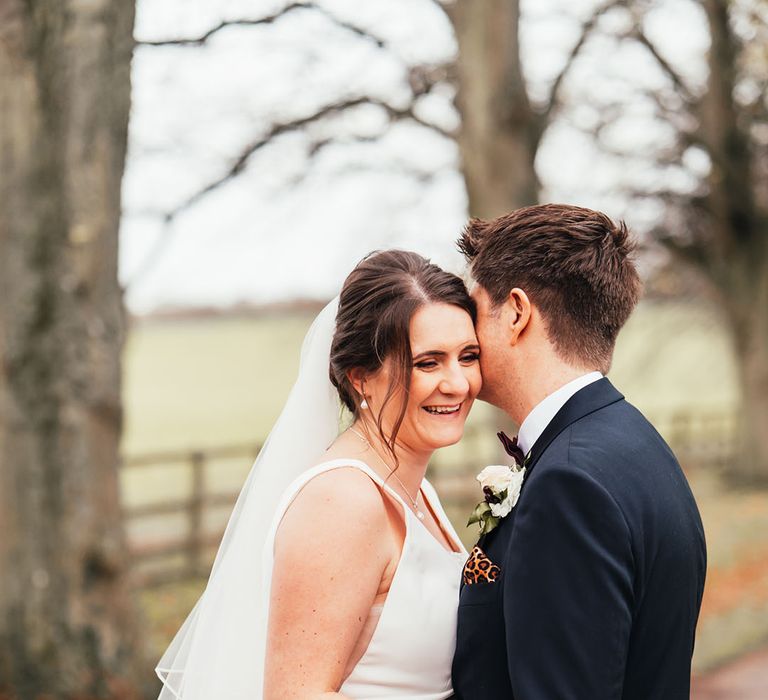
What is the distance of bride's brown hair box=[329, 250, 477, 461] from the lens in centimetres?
275

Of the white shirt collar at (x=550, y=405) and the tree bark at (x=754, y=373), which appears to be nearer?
the white shirt collar at (x=550, y=405)

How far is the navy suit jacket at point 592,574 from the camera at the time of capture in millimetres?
2193

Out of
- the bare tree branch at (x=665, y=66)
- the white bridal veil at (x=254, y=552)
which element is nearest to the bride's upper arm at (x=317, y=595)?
the white bridal veil at (x=254, y=552)

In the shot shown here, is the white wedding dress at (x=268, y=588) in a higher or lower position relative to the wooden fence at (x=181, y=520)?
higher

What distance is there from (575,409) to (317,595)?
81 cm

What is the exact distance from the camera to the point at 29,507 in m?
5.99

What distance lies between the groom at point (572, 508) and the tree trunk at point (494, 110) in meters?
6.64

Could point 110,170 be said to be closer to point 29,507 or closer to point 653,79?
point 29,507

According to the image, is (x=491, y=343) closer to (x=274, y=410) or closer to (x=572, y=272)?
(x=572, y=272)

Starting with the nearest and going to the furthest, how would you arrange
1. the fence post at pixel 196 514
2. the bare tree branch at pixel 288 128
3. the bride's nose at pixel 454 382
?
the bride's nose at pixel 454 382 < the bare tree branch at pixel 288 128 < the fence post at pixel 196 514

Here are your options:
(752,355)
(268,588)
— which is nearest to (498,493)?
(268,588)

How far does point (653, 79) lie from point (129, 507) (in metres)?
10.9

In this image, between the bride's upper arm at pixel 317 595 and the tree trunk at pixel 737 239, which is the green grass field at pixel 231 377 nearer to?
the tree trunk at pixel 737 239

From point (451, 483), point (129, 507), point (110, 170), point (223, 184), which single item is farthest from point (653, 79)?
point (110, 170)
